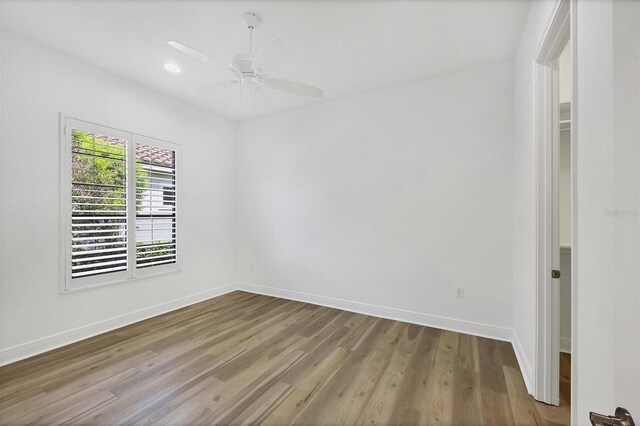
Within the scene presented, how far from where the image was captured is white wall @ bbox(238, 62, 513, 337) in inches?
116

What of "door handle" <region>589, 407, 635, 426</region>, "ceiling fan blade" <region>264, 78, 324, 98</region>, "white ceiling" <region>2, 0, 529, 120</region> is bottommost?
"door handle" <region>589, 407, 635, 426</region>

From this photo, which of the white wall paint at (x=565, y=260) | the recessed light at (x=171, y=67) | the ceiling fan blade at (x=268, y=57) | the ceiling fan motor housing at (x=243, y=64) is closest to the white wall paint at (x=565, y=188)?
the white wall paint at (x=565, y=260)

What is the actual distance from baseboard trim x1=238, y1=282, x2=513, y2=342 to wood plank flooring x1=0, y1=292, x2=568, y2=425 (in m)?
0.12

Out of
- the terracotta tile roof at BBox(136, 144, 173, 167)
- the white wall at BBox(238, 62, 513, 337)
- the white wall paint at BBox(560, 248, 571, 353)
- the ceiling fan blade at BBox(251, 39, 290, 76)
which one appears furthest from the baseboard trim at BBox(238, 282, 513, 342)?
the ceiling fan blade at BBox(251, 39, 290, 76)

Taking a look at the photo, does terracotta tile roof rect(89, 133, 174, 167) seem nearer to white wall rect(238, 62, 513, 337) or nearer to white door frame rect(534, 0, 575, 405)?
white wall rect(238, 62, 513, 337)

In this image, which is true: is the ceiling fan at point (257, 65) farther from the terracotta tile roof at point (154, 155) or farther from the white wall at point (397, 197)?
the terracotta tile roof at point (154, 155)

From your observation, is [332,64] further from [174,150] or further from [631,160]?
[631,160]

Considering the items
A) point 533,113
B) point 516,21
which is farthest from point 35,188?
point 516,21

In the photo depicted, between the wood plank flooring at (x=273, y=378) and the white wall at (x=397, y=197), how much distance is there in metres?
0.57

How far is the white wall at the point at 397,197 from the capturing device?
9.64 ft

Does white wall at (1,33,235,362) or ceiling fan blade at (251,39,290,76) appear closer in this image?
ceiling fan blade at (251,39,290,76)

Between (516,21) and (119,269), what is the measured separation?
15.0 feet

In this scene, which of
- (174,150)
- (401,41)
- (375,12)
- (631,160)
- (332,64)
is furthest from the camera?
(174,150)

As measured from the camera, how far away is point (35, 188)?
8.50 ft
